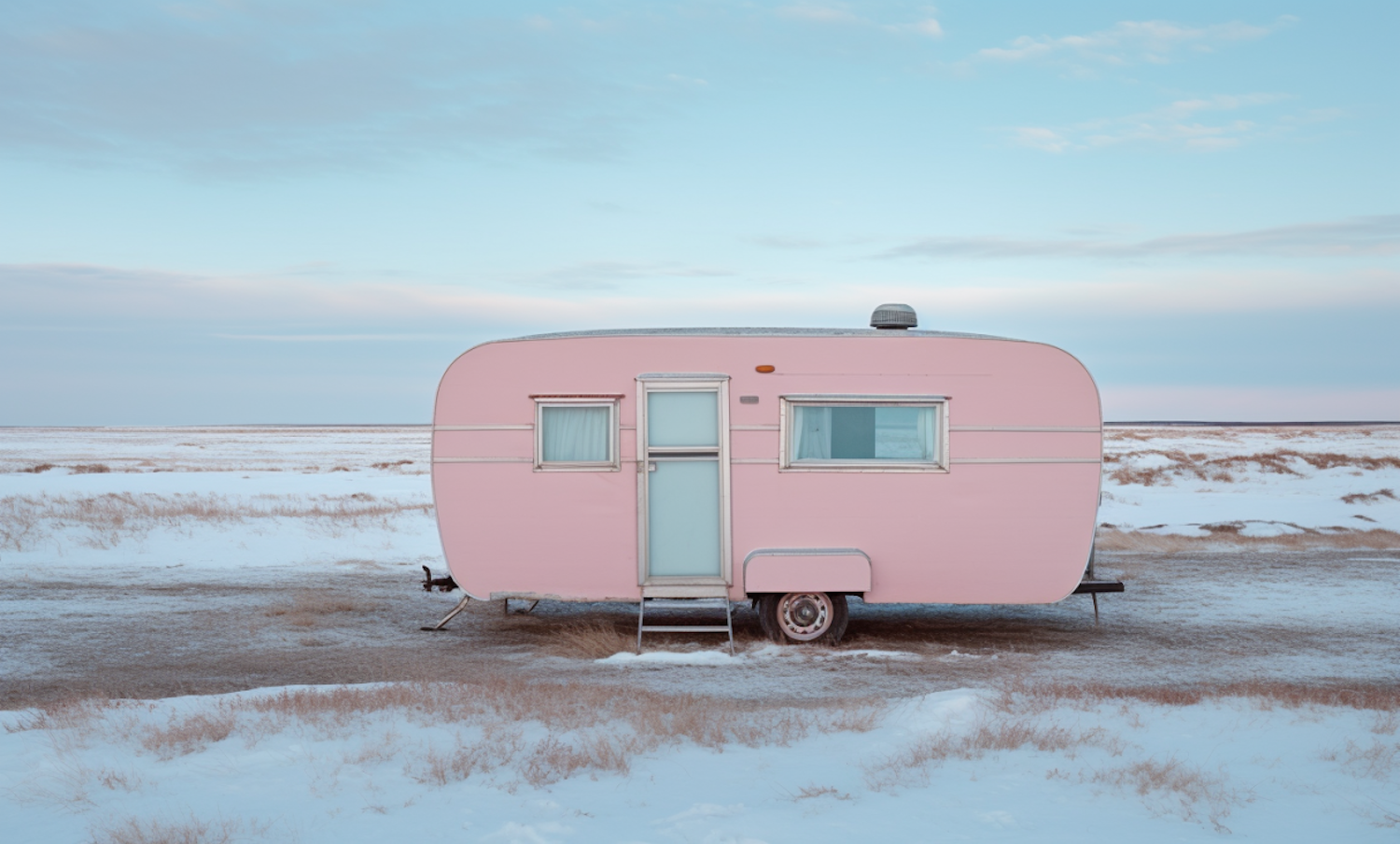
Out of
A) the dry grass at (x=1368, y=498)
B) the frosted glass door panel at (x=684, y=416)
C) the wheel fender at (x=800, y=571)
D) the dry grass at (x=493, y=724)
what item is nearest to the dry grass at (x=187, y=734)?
the dry grass at (x=493, y=724)

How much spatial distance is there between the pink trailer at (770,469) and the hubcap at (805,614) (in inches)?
1.0

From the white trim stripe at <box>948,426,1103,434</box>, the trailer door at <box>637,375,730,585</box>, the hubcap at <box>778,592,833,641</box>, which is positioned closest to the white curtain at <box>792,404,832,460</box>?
the trailer door at <box>637,375,730,585</box>

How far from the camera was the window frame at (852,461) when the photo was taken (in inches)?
382

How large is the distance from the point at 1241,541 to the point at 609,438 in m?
13.2

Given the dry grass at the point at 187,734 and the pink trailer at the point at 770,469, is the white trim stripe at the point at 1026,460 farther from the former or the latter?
the dry grass at the point at 187,734

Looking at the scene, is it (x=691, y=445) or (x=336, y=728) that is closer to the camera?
(x=336, y=728)

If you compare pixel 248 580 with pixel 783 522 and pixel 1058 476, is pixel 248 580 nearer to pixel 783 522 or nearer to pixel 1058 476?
pixel 783 522

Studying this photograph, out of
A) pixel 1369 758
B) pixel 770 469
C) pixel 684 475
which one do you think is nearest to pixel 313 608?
pixel 684 475

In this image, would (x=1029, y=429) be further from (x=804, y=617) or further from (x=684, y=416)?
(x=684, y=416)

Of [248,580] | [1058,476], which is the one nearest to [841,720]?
[1058,476]

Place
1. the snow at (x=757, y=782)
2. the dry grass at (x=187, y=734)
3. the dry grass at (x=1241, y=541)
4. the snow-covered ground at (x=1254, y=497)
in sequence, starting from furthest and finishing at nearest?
the snow-covered ground at (x=1254, y=497), the dry grass at (x=1241, y=541), the dry grass at (x=187, y=734), the snow at (x=757, y=782)

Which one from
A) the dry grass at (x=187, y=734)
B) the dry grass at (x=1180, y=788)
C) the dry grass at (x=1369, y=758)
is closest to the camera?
the dry grass at (x=1180, y=788)

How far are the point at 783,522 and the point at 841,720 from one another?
3.20 meters

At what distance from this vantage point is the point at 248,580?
13727mm
